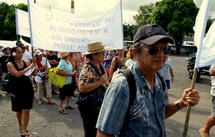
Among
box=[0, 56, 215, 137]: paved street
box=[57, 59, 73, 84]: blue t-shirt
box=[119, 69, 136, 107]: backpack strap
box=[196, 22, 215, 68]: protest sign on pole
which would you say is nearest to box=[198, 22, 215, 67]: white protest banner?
box=[196, 22, 215, 68]: protest sign on pole

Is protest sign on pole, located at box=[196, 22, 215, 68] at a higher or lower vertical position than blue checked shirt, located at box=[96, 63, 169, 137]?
higher

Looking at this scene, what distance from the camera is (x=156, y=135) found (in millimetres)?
1768

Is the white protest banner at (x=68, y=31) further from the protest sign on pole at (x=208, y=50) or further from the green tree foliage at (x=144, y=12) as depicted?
the green tree foliage at (x=144, y=12)

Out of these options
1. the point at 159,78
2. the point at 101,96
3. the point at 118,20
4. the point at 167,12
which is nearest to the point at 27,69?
the point at 101,96

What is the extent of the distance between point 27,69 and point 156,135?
10.4ft

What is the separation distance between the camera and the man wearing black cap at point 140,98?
167 centimetres

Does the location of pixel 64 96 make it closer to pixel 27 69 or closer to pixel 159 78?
pixel 27 69

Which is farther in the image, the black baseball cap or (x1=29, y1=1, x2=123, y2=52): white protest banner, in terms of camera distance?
(x1=29, y1=1, x2=123, y2=52): white protest banner

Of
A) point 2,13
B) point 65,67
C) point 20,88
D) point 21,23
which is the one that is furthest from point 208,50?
point 2,13

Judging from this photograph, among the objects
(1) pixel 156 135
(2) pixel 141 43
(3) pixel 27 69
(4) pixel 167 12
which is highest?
(4) pixel 167 12

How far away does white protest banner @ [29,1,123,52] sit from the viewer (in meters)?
5.01

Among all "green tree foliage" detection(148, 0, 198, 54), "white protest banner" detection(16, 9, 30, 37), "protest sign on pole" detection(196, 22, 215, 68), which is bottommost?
"protest sign on pole" detection(196, 22, 215, 68)

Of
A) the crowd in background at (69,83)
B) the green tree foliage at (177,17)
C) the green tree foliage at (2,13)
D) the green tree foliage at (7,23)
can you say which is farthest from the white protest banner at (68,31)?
the green tree foliage at (2,13)

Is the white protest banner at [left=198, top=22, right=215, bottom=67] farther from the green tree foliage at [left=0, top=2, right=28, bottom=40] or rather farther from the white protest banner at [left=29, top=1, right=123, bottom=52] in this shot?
the green tree foliage at [left=0, top=2, right=28, bottom=40]
